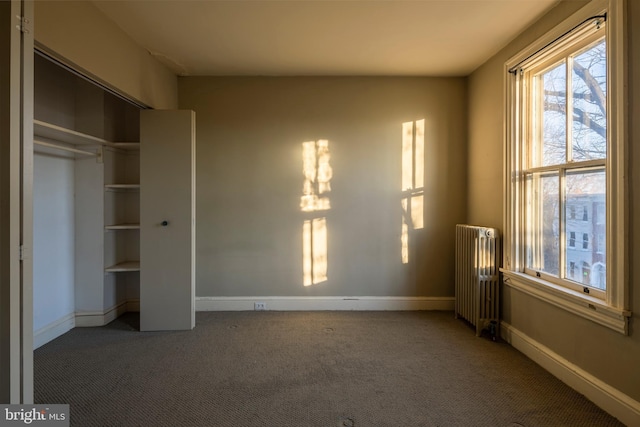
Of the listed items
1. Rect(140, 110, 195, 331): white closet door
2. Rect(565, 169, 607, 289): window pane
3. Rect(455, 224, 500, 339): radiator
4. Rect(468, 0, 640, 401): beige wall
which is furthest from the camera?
Rect(140, 110, 195, 331): white closet door

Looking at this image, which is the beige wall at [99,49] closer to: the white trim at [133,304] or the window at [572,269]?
the white trim at [133,304]

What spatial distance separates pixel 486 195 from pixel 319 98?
2.14m

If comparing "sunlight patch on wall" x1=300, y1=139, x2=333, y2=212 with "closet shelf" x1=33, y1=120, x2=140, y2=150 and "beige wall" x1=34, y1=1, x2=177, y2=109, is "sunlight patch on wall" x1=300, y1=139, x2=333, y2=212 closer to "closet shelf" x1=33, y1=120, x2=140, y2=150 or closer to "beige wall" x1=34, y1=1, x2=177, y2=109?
"beige wall" x1=34, y1=1, x2=177, y2=109

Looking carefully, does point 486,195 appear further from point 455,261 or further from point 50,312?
point 50,312

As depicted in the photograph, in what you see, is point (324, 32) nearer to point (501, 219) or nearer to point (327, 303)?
point (501, 219)

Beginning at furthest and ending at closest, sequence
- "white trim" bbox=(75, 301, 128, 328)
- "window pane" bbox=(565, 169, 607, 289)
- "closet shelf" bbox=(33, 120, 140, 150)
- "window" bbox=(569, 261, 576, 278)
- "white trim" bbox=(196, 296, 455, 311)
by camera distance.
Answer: "white trim" bbox=(196, 296, 455, 311), "white trim" bbox=(75, 301, 128, 328), "closet shelf" bbox=(33, 120, 140, 150), "window" bbox=(569, 261, 576, 278), "window pane" bbox=(565, 169, 607, 289)

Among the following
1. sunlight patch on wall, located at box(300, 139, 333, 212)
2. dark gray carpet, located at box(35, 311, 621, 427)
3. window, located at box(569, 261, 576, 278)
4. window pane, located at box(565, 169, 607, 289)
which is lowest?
dark gray carpet, located at box(35, 311, 621, 427)

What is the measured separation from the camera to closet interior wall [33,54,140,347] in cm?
284

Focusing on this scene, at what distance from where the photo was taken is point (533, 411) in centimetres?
191

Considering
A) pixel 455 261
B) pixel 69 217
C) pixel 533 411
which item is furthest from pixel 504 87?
pixel 69 217

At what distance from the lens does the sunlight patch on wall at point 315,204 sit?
3684 millimetres

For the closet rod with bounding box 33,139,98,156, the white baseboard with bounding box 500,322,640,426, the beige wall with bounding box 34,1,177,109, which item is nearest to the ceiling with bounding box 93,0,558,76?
the beige wall with bounding box 34,1,177,109

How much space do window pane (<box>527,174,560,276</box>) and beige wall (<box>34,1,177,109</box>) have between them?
3.64 m

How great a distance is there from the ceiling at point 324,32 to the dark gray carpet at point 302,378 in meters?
2.75
